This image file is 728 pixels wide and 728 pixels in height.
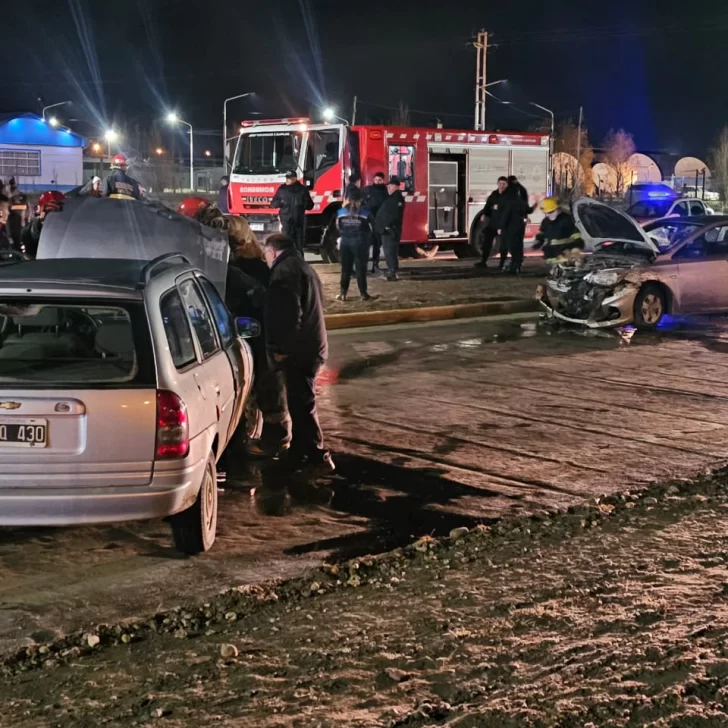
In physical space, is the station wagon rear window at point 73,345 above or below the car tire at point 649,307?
above

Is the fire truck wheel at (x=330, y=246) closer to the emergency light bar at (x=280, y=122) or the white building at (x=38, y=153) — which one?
the emergency light bar at (x=280, y=122)

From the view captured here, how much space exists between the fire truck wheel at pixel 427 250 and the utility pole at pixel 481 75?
2224cm

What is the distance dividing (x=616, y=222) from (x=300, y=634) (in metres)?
10.7

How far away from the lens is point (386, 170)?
70.7ft

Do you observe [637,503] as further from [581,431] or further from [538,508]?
[581,431]

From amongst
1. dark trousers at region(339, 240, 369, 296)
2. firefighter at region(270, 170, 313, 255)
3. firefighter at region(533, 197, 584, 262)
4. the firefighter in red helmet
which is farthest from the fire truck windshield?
the firefighter in red helmet

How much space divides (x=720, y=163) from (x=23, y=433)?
323 ft

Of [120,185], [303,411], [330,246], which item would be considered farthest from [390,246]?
[303,411]

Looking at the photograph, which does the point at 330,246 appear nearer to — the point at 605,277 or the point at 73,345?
the point at 605,277

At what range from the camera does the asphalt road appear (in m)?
5.00

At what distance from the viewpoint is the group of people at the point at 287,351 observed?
666 cm

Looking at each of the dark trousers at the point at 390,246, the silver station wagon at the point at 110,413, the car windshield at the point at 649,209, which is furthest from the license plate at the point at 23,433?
the car windshield at the point at 649,209

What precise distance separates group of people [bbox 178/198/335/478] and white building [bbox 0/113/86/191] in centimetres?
5466

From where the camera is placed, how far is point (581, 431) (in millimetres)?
8062
